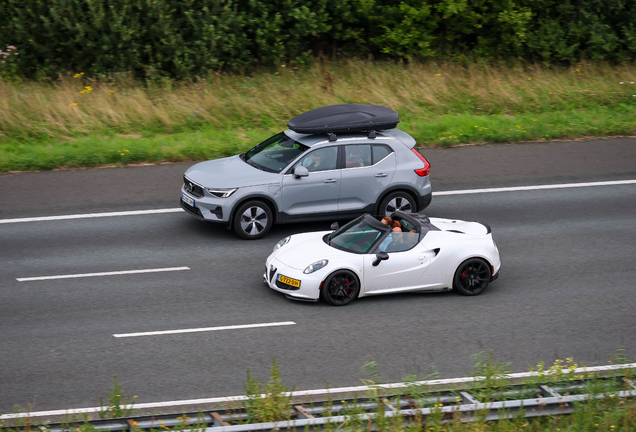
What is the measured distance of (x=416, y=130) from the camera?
20.0 m

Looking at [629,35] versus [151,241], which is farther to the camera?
[629,35]

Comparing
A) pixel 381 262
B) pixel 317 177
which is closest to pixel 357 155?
pixel 317 177

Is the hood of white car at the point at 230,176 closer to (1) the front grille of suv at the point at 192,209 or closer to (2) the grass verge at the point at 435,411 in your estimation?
(1) the front grille of suv at the point at 192,209

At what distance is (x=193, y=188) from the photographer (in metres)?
13.9

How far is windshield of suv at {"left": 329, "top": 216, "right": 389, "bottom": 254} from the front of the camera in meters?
11.4

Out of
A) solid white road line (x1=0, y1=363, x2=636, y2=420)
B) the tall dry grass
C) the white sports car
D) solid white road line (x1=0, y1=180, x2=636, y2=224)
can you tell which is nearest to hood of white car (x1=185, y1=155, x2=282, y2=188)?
solid white road line (x1=0, y1=180, x2=636, y2=224)

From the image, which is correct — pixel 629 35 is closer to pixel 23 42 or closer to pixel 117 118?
pixel 117 118

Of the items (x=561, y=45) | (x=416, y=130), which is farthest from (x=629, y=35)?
(x=416, y=130)

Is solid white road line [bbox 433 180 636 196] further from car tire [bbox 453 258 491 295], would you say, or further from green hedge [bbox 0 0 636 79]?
green hedge [bbox 0 0 636 79]

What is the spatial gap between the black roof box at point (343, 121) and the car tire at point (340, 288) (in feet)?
13.0

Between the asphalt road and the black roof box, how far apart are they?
2012mm

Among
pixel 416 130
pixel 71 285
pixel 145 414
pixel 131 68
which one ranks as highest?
pixel 131 68

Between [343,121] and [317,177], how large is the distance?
1303 millimetres

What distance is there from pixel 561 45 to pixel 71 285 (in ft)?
69.3
